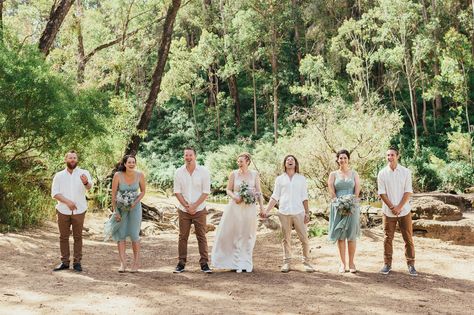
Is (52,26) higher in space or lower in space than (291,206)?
higher

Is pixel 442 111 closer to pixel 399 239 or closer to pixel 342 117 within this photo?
pixel 342 117

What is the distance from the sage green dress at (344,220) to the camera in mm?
7504

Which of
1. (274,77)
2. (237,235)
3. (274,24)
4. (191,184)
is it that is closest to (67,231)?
(191,184)

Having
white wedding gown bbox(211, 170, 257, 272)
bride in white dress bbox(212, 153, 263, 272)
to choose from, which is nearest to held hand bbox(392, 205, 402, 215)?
bride in white dress bbox(212, 153, 263, 272)

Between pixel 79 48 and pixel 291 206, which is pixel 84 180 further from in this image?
pixel 79 48

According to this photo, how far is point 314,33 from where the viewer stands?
→ 37219 mm

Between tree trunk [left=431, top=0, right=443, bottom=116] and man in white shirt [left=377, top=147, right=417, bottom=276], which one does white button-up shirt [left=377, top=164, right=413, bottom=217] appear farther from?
tree trunk [left=431, top=0, right=443, bottom=116]

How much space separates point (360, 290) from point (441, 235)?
5.30 m

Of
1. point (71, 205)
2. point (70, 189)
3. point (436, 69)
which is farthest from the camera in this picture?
point (436, 69)

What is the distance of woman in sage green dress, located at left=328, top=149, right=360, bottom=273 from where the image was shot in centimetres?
751

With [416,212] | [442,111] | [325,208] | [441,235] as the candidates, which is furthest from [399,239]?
[442,111]

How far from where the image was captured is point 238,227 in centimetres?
788

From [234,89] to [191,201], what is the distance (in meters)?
34.2

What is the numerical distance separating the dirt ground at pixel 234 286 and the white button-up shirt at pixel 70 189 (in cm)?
88
